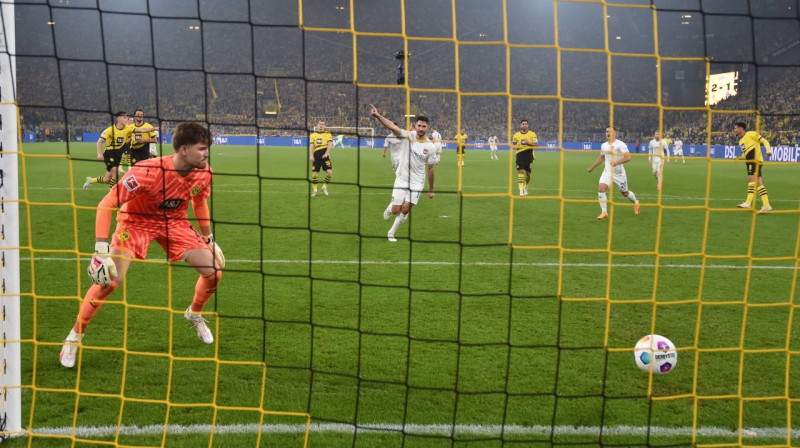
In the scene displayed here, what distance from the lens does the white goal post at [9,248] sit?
3551 millimetres

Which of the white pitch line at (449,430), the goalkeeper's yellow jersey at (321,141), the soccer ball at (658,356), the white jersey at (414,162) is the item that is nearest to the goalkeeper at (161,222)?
the white pitch line at (449,430)

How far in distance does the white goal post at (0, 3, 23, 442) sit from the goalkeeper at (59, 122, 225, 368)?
528mm

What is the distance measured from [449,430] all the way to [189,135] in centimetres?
271

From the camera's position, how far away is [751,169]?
1371cm

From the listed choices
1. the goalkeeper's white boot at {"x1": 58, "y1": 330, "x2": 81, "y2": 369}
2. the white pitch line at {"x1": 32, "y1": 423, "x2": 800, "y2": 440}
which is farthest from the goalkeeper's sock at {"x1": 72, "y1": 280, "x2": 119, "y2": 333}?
the white pitch line at {"x1": 32, "y1": 423, "x2": 800, "y2": 440}

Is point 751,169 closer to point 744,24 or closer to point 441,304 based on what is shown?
point 441,304

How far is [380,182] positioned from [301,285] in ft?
41.7

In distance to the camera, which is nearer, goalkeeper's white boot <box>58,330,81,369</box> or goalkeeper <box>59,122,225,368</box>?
goalkeeper <box>59,122,225,368</box>

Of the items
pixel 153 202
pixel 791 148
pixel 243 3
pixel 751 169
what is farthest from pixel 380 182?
pixel 243 3

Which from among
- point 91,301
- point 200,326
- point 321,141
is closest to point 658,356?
point 200,326

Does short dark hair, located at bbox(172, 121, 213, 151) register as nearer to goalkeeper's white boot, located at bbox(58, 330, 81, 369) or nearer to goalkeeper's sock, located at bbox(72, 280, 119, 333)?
goalkeeper's sock, located at bbox(72, 280, 119, 333)

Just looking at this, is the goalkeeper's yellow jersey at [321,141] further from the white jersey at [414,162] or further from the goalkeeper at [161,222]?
the goalkeeper at [161,222]

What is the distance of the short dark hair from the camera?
445cm

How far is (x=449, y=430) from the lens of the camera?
12.8ft
